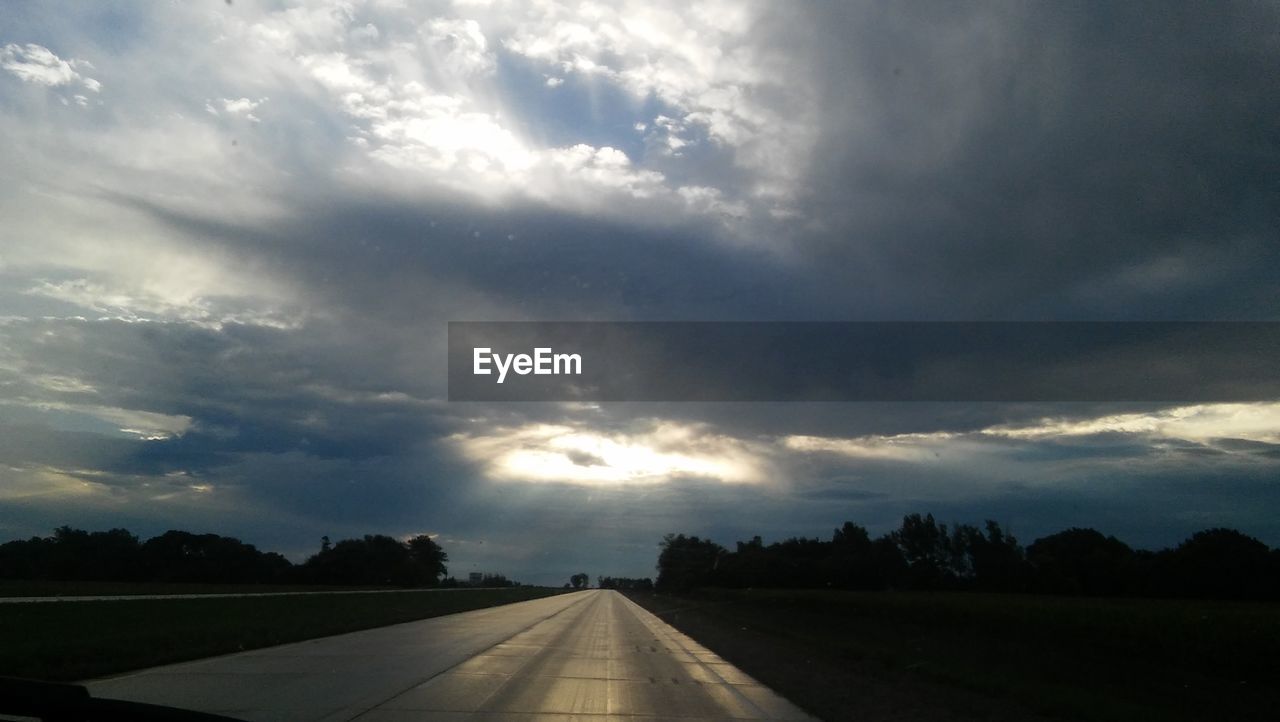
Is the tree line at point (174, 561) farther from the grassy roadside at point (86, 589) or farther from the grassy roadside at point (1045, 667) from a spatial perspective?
the grassy roadside at point (1045, 667)

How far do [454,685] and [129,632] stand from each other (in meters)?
16.6

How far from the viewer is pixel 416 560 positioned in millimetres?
183375

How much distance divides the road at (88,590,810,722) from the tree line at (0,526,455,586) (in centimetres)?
9112

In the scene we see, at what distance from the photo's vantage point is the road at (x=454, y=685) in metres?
13.5

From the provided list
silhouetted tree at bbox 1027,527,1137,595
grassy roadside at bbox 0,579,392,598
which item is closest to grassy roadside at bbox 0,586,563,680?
grassy roadside at bbox 0,579,392,598

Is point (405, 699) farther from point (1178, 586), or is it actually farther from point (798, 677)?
point (1178, 586)

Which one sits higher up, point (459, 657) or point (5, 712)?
point (5, 712)

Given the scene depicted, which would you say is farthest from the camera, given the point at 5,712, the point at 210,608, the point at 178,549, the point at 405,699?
the point at 178,549

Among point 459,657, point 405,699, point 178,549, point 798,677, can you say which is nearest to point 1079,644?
point 798,677

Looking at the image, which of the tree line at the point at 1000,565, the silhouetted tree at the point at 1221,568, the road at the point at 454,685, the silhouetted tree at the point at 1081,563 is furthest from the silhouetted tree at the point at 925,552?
the road at the point at 454,685

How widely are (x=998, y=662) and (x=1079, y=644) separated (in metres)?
2.63

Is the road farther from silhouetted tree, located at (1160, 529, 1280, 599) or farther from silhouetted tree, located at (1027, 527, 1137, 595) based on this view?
silhouetted tree, located at (1027, 527, 1137, 595)

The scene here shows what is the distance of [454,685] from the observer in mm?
16797

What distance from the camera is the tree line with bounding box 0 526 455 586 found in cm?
9981
